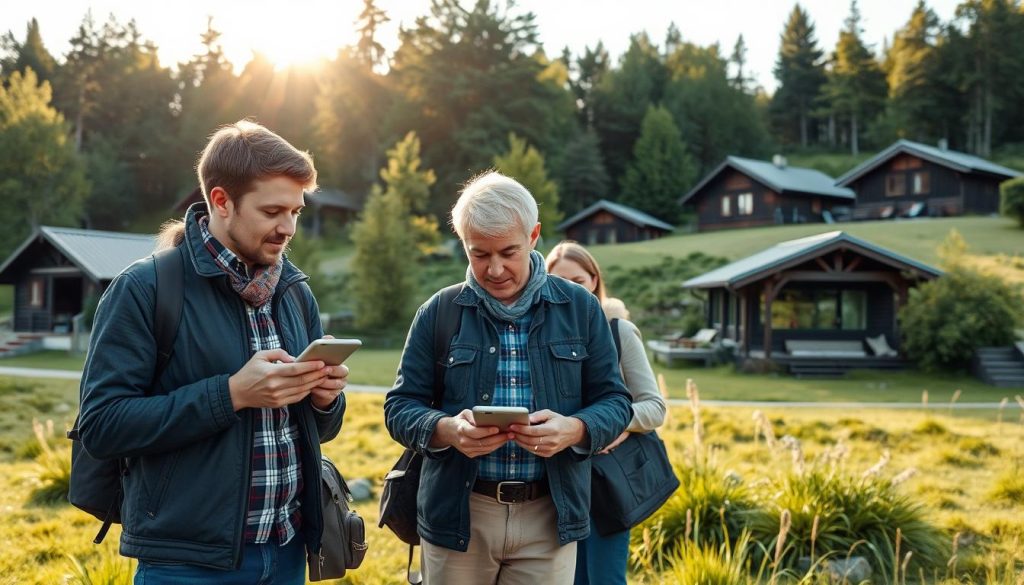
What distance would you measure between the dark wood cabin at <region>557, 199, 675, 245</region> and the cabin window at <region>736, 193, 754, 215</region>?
4540 mm

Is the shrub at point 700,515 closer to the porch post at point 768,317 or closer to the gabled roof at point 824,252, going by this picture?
the gabled roof at point 824,252

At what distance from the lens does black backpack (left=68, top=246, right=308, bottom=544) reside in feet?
7.47

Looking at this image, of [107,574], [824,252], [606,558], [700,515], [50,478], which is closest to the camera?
[606,558]

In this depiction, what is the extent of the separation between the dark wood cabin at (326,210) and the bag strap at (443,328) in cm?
5225

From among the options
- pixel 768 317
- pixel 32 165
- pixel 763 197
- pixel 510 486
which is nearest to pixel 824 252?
pixel 768 317

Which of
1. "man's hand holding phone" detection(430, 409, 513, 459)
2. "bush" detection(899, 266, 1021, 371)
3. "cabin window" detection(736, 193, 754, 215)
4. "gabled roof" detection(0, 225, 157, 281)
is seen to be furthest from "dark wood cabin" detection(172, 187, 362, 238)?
"man's hand holding phone" detection(430, 409, 513, 459)

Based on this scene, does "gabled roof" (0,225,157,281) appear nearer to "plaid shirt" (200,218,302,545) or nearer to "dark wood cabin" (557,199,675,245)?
"plaid shirt" (200,218,302,545)

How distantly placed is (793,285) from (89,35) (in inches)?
2676

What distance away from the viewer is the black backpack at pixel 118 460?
2.28 metres

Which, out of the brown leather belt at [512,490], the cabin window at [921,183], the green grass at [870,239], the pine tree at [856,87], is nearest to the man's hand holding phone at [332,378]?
the brown leather belt at [512,490]

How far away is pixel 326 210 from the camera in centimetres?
5703

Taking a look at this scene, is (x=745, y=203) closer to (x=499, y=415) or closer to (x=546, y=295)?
(x=546, y=295)

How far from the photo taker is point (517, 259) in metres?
2.71

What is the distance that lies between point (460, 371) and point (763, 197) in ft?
155
